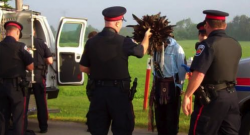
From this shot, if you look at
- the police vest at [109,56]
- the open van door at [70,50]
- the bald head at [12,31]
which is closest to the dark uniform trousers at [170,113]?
the police vest at [109,56]

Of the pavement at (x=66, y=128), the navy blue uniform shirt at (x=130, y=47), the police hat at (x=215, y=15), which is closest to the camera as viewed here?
the police hat at (x=215, y=15)

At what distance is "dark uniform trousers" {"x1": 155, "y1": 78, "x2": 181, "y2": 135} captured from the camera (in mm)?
5422

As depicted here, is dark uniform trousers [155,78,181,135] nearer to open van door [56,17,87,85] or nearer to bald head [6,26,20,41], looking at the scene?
bald head [6,26,20,41]

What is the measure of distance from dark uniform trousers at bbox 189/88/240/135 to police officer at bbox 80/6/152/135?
852 mm

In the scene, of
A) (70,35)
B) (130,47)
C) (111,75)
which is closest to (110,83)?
(111,75)

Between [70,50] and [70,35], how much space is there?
1.12ft

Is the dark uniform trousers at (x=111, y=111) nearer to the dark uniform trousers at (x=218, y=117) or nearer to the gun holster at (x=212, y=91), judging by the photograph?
the dark uniform trousers at (x=218, y=117)

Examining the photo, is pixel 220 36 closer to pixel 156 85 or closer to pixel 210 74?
pixel 210 74

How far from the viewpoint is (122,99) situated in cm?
463

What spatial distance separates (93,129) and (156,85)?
1.26 metres

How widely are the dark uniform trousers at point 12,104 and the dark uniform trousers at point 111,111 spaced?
62.8 inches

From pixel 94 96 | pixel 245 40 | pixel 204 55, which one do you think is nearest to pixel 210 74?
pixel 204 55

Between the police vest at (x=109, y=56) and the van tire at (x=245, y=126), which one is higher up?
the police vest at (x=109, y=56)

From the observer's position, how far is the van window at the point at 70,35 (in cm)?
799
